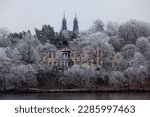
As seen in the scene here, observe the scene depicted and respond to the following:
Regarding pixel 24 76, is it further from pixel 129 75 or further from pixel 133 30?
pixel 133 30

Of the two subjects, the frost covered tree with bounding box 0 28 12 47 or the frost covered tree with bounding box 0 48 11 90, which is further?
the frost covered tree with bounding box 0 28 12 47

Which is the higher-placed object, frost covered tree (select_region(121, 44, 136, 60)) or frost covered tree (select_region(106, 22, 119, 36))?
frost covered tree (select_region(106, 22, 119, 36))

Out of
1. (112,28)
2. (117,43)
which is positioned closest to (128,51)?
(117,43)

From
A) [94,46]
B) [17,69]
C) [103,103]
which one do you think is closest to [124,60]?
[94,46]

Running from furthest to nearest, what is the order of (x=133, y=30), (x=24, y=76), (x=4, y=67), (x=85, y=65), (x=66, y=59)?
(x=66, y=59) → (x=133, y=30) → (x=85, y=65) → (x=4, y=67) → (x=24, y=76)

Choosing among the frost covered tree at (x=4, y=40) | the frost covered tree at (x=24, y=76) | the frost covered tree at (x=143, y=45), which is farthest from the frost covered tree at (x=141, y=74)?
the frost covered tree at (x=4, y=40)

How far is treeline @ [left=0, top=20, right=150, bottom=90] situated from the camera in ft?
71.9

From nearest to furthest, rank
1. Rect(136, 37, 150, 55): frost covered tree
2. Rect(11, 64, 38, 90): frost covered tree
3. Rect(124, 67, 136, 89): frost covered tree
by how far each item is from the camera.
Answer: Rect(124, 67, 136, 89): frost covered tree
Rect(11, 64, 38, 90): frost covered tree
Rect(136, 37, 150, 55): frost covered tree

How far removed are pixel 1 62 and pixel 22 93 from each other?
10.1 feet

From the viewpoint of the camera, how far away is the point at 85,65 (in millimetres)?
23297

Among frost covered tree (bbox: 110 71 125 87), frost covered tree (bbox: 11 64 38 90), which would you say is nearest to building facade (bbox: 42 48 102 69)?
frost covered tree (bbox: 11 64 38 90)

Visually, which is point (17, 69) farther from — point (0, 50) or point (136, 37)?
point (136, 37)

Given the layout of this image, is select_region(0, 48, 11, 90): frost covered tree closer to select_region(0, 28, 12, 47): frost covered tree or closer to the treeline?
the treeline

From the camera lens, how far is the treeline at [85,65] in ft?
71.9
